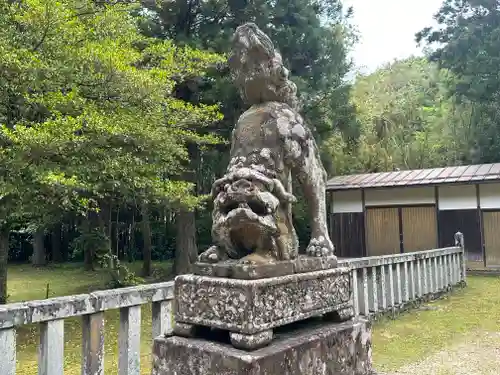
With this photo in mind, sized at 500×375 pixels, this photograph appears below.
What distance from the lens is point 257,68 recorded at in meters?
2.73

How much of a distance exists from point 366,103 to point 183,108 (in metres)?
17.6

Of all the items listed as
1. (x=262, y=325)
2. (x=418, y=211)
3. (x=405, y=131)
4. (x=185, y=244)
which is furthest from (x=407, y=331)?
(x=405, y=131)

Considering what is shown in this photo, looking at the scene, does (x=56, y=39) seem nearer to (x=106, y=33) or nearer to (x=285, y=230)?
(x=106, y=33)

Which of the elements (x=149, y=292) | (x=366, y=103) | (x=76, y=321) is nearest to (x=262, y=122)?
(x=149, y=292)

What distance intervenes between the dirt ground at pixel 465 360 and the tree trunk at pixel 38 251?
57.6ft

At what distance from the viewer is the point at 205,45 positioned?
1195 centimetres

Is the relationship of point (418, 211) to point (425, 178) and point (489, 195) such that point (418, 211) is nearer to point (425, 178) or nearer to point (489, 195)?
point (425, 178)

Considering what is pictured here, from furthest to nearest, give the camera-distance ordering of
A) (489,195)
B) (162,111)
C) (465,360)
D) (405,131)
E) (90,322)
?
(405,131), (489,195), (162,111), (465,360), (90,322)

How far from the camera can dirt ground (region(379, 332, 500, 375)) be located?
198 inches

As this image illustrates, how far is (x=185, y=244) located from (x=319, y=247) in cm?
1072

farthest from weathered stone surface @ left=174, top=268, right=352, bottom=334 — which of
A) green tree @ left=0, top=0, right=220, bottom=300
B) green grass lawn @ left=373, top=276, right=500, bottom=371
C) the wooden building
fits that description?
the wooden building

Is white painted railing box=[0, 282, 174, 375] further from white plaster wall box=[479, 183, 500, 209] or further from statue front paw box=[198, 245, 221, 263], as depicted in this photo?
white plaster wall box=[479, 183, 500, 209]

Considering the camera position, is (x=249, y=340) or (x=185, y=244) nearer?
(x=249, y=340)

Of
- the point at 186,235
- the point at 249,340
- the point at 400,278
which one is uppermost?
the point at 186,235
